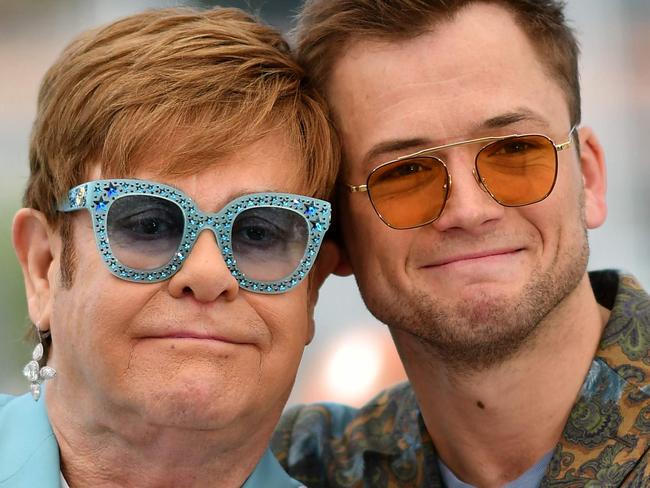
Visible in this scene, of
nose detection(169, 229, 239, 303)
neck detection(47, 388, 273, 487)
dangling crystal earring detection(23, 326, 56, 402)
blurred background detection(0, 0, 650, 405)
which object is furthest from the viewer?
blurred background detection(0, 0, 650, 405)

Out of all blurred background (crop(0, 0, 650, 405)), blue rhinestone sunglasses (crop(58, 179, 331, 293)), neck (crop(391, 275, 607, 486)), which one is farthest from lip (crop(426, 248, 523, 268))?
blurred background (crop(0, 0, 650, 405))

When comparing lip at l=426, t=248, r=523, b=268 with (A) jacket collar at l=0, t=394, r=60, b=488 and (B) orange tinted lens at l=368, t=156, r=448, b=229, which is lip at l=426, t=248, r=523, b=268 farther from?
(A) jacket collar at l=0, t=394, r=60, b=488

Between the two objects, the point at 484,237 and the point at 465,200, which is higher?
the point at 465,200

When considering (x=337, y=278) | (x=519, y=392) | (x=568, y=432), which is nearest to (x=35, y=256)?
(x=519, y=392)

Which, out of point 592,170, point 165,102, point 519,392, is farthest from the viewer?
point 592,170

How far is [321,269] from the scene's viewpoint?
Result: 3055 mm

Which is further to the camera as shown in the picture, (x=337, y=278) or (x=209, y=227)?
(x=337, y=278)

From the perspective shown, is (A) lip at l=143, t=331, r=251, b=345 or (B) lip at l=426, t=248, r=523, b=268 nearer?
(A) lip at l=143, t=331, r=251, b=345

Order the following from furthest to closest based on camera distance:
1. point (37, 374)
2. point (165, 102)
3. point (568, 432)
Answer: point (568, 432), point (37, 374), point (165, 102)

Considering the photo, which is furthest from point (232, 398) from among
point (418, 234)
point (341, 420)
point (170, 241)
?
point (341, 420)

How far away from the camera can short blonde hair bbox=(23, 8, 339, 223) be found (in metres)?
2.48

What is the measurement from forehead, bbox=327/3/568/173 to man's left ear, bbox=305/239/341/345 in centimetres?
29

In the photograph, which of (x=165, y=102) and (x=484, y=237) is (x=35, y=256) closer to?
(x=165, y=102)

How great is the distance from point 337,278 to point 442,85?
536 cm
